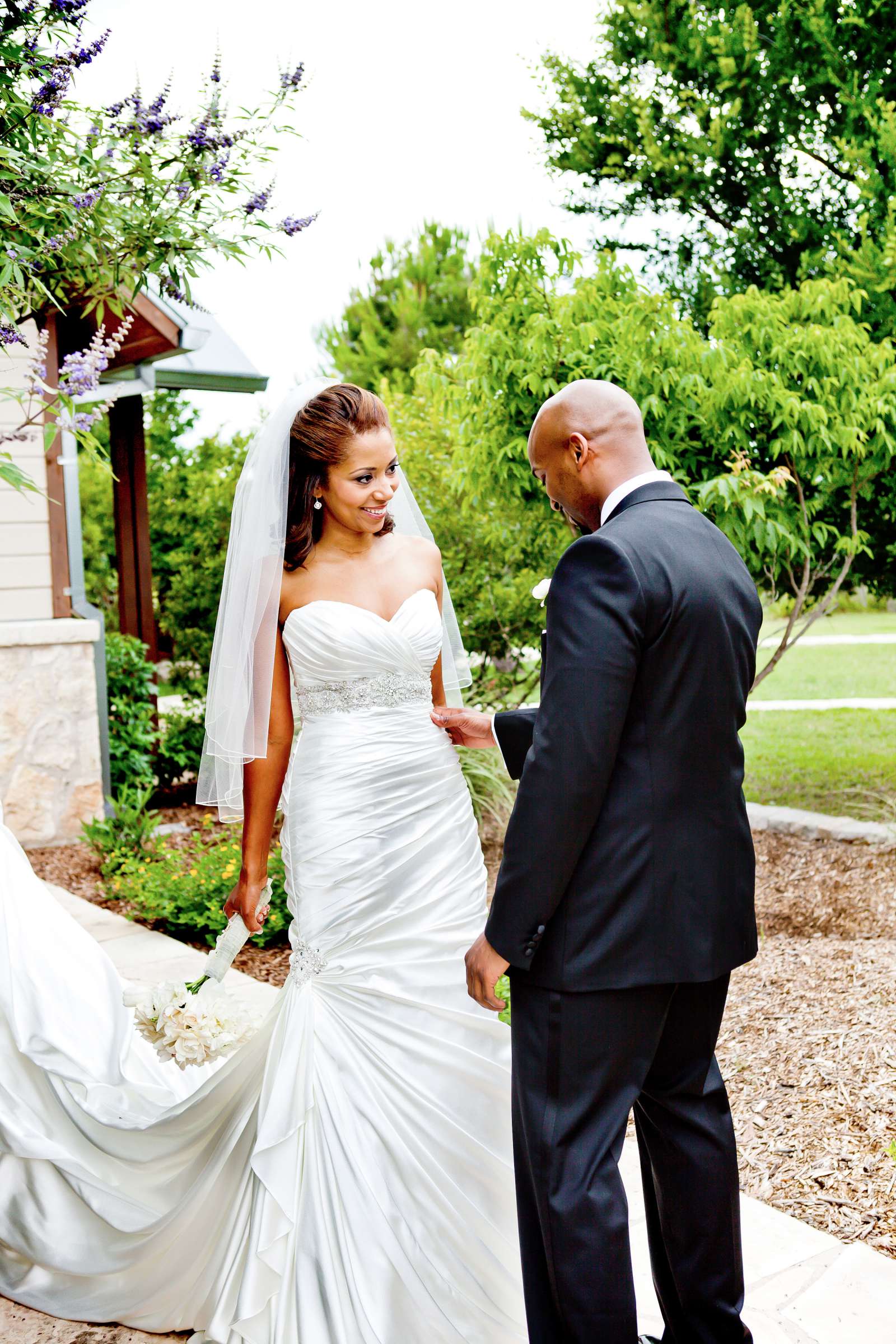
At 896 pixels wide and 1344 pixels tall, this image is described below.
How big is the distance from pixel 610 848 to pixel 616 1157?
574mm

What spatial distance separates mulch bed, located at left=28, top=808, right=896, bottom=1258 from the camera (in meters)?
3.18

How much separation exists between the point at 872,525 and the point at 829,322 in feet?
5.45

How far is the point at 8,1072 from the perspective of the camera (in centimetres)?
299

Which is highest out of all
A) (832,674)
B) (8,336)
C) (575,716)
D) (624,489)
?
(8,336)

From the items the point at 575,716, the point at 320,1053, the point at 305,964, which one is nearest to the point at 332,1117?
the point at 320,1053

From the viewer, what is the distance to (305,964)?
2.61m

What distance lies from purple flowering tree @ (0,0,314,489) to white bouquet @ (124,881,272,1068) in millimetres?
1314

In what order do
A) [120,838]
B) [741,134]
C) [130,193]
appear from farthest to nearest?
[741,134] < [120,838] < [130,193]

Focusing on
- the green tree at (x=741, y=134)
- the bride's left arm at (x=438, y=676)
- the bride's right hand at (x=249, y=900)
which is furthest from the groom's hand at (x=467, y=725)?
the green tree at (x=741, y=134)

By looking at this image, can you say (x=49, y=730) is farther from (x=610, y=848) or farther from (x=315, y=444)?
(x=610, y=848)

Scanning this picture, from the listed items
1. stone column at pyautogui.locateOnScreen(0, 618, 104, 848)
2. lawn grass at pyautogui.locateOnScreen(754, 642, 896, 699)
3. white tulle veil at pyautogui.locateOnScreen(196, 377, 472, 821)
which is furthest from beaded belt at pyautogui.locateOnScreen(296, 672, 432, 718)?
lawn grass at pyautogui.locateOnScreen(754, 642, 896, 699)

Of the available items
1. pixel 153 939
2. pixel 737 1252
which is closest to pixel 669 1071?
pixel 737 1252

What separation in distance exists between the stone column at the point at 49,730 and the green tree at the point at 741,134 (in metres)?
5.85

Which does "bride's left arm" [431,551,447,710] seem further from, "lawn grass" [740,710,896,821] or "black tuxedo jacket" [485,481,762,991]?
"lawn grass" [740,710,896,821]
